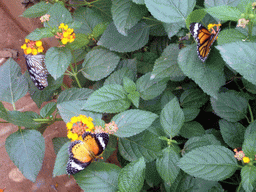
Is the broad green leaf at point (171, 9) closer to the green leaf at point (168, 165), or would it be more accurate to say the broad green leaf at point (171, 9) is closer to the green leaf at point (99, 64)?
the green leaf at point (99, 64)

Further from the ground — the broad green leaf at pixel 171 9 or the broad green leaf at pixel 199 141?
the broad green leaf at pixel 171 9

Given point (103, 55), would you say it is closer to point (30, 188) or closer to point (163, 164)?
point (163, 164)

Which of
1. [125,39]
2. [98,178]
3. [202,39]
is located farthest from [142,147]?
[125,39]

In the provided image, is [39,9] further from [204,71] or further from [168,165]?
[168,165]

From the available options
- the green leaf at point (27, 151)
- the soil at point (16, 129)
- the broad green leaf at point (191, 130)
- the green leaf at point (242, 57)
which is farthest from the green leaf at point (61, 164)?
the soil at point (16, 129)

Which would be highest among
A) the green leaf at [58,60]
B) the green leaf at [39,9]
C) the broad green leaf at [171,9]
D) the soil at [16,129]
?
the green leaf at [39,9]

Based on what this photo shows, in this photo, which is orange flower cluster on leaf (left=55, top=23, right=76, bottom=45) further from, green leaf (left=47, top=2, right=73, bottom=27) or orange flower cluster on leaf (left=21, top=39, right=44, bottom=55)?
orange flower cluster on leaf (left=21, top=39, right=44, bottom=55)

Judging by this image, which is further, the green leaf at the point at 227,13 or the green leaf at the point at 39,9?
the green leaf at the point at 39,9
